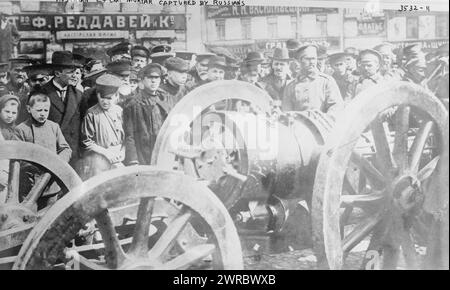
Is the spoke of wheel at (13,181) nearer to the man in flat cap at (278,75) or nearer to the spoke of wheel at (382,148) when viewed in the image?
the man in flat cap at (278,75)

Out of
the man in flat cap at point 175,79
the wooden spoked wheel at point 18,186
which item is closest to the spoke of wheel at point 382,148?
the man in flat cap at point 175,79

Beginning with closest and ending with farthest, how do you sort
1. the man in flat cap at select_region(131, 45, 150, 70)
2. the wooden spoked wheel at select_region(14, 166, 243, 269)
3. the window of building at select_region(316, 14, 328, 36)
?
the wooden spoked wheel at select_region(14, 166, 243, 269) < the man in flat cap at select_region(131, 45, 150, 70) < the window of building at select_region(316, 14, 328, 36)

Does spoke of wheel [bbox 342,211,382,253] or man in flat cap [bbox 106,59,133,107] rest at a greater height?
man in flat cap [bbox 106,59,133,107]

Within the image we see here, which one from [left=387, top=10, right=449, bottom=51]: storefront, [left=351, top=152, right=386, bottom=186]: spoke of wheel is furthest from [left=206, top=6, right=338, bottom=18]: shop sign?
[left=351, top=152, right=386, bottom=186]: spoke of wheel

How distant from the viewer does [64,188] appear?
1544 millimetres

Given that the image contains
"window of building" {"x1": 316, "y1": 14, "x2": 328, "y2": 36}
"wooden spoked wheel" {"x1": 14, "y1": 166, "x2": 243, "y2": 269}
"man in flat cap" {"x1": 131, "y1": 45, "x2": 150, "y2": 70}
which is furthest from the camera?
"window of building" {"x1": 316, "y1": 14, "x2": 328, "y2": 36}

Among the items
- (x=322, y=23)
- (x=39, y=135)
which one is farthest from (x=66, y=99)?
(x=322, y=23)

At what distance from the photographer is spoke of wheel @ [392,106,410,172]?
5.87 feet

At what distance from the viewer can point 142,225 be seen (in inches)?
62.0

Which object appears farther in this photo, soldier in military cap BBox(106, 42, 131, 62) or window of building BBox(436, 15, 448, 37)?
window of building BBox(436, 15, 448, 37)

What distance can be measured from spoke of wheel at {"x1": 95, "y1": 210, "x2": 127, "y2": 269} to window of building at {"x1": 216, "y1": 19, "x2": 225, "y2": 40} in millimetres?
697

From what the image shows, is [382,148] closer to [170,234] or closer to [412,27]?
[412,27]

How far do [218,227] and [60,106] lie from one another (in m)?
0.65

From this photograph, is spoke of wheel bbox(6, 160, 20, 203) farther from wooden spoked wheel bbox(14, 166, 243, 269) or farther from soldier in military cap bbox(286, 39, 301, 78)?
soldier in military cap bbox(286, 39, 301, 78)
